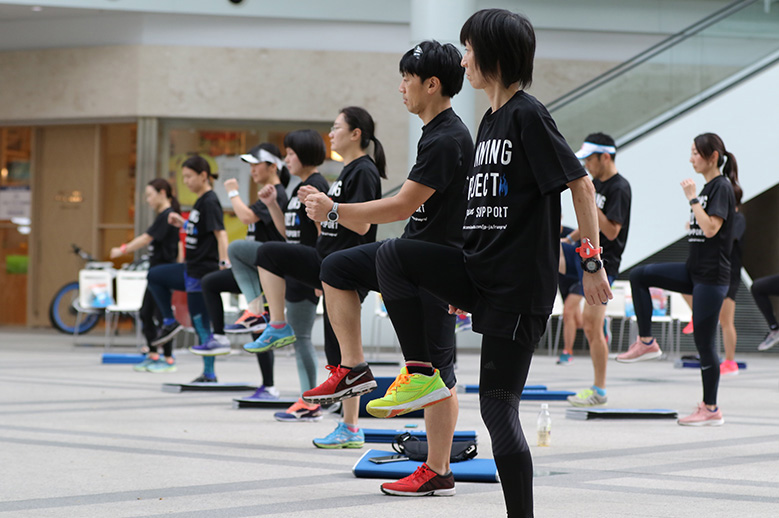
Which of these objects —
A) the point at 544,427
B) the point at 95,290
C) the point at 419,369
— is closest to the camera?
the point at 419,369

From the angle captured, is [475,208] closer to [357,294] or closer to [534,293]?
[534,293]

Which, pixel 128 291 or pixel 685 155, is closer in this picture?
pixel 128 291

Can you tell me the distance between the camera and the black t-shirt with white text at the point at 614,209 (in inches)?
307

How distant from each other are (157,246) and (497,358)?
7658 millimetres

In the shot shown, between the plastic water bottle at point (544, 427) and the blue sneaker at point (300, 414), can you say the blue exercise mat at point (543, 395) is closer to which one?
the blue sneaker at point (300, 414)

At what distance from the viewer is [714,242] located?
7047 millimetres

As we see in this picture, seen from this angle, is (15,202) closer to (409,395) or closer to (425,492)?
(425,492)

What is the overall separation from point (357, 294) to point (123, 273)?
1011 centimetres

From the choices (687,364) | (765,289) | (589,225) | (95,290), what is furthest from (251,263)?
(687,364)

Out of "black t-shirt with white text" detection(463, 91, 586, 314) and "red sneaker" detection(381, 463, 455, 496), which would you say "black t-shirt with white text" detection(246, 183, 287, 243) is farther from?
"black t-shirt with white text" detection(463, 91, 586, 314)

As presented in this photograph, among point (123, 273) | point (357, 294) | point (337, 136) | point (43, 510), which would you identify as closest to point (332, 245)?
point (337, 136)

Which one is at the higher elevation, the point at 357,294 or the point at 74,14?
the point at 74,14

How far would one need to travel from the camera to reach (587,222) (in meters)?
3.35

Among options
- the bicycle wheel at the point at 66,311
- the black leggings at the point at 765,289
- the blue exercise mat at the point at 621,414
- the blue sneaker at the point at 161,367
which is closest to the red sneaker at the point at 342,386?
the blue exercise mat at the point at 621,414
